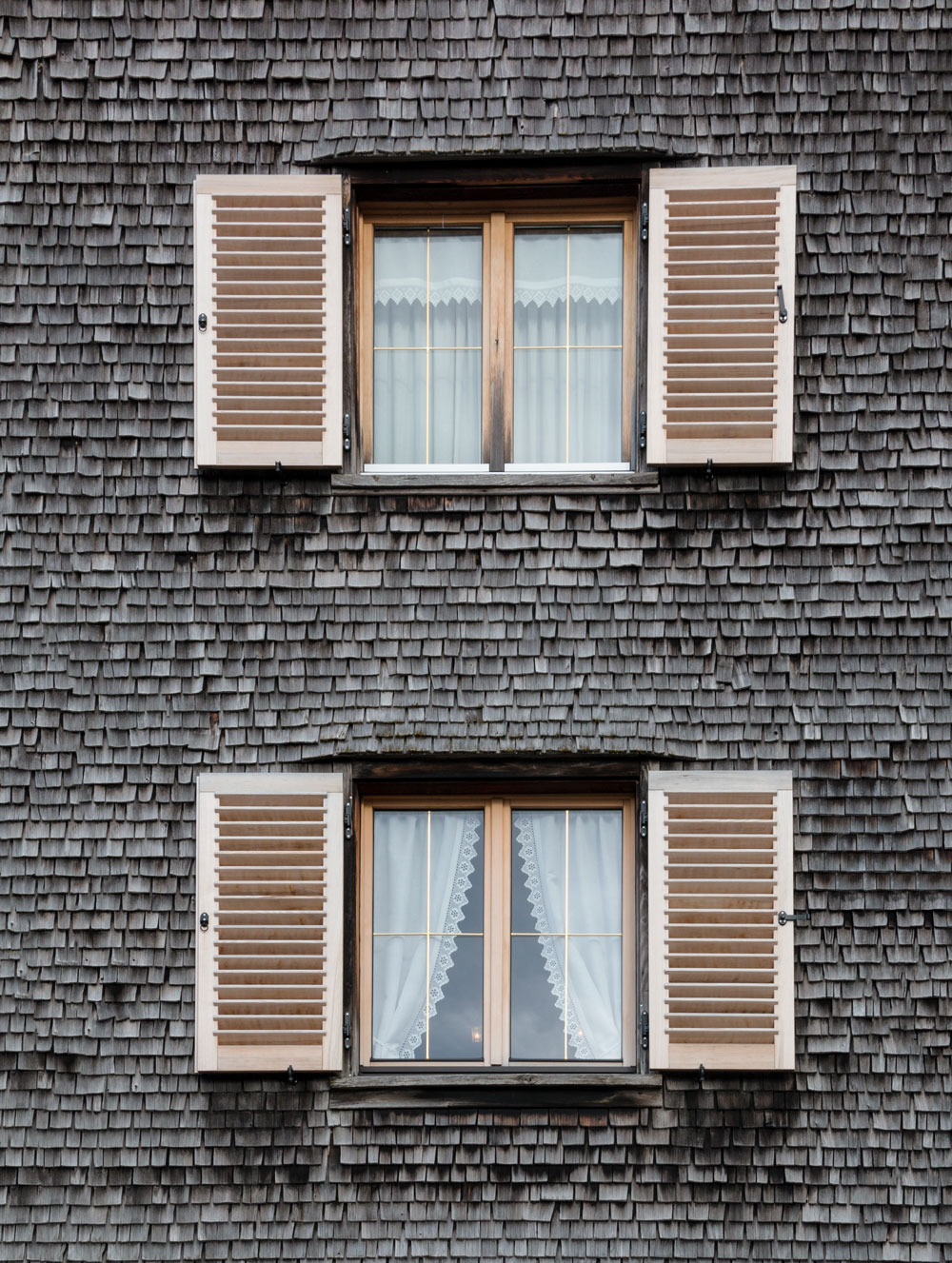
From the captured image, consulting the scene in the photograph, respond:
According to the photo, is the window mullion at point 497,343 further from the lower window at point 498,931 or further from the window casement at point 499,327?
the lower window at point 498,931

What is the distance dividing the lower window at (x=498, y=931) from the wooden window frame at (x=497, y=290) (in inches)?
65.3

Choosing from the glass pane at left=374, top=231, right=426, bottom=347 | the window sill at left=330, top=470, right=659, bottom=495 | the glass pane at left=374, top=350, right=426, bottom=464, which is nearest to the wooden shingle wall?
the window sill at left=330, top=470, right=659, bottom=495

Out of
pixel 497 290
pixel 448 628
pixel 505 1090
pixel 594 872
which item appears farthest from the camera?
pixel 497 290

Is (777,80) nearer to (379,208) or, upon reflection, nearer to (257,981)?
(379,208)

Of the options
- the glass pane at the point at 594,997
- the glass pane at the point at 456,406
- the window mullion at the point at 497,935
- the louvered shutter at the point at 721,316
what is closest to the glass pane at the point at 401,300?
the glass pane at the point at 456,406

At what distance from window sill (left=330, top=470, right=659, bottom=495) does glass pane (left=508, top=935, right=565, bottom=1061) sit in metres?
2.07

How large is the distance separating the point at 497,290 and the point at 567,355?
1.48 ft

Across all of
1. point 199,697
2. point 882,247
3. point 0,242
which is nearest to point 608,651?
point 199,697

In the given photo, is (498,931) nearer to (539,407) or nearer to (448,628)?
(448,628)

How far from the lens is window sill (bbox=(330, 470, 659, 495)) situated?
6.59 meters

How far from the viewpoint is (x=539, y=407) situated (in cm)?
691

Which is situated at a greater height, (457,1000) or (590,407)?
(590,407)

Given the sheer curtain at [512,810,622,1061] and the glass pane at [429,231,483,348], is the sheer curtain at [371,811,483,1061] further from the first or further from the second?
the glass pane at [429,231,483,348]

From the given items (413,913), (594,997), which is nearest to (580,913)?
(594,997)
